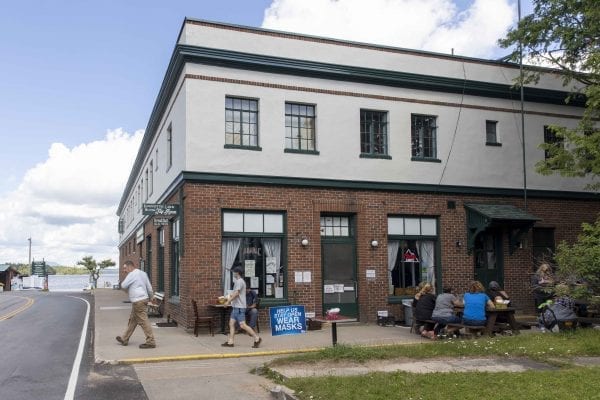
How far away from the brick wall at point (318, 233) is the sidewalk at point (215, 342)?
817 millimetres

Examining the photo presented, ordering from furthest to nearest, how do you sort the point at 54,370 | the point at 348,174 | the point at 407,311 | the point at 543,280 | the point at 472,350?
the point at 348,174 → the point at 407,311 → the point at 543,280 → the point at 472,350 → the point at 54,370

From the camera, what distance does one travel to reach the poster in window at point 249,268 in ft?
54.3

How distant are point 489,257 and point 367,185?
4.86m

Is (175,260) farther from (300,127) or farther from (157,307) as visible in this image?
(300,127)

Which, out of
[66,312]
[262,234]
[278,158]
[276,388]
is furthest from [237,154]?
[66,312]

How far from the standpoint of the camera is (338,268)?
17547 mm

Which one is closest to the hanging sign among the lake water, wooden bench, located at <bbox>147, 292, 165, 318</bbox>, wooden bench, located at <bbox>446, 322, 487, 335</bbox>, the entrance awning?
wooden bench, located at <bbox>147, 292, 165, 318</bbox>

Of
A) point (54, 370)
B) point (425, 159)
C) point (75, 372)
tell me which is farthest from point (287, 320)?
point (425, 159)

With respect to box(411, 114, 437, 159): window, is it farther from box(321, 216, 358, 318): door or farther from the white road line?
the white road line

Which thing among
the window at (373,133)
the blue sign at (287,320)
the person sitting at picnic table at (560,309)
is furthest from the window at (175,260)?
the person sitting at picnic table at (560,309)

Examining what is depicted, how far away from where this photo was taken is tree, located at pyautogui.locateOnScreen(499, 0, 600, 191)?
49.1 ft

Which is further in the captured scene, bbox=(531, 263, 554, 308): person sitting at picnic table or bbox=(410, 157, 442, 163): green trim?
bbox=(410, 157, 442, 163): green trim

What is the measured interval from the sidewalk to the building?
0.92 metres

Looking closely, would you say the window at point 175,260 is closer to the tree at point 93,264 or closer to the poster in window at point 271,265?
the poster in window at point 271,265
